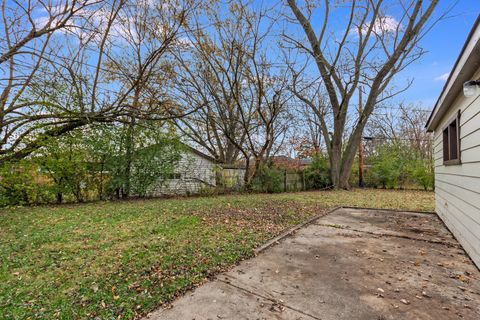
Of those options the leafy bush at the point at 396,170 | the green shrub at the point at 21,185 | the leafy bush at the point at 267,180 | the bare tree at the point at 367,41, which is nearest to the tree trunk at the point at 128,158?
the green shrub at the point at 21,185

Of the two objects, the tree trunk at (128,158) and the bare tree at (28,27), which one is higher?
the bare tree at (28,27)

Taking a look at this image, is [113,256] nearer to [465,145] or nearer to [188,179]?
[465,145]

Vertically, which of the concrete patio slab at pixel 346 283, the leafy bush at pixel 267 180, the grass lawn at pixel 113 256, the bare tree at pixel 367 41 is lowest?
the concrete patio slab at pixel 346 283

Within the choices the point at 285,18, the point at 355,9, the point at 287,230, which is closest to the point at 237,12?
the point at 285,18

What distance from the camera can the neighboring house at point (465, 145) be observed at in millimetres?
2732

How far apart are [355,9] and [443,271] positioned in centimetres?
1011

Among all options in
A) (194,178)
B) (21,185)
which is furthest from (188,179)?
(21,185)

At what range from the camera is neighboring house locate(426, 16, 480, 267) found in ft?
8.96

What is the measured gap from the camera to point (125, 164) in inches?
333

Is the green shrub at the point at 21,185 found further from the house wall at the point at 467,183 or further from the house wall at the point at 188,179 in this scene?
the house wall at the point at 467,183

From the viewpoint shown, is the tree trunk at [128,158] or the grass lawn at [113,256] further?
the tree trunk at [128,158]

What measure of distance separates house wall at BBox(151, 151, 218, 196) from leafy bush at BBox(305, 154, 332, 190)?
5.17 m

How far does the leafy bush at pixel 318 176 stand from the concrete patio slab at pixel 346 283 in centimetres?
921

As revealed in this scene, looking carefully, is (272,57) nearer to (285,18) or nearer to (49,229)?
(285,18)
